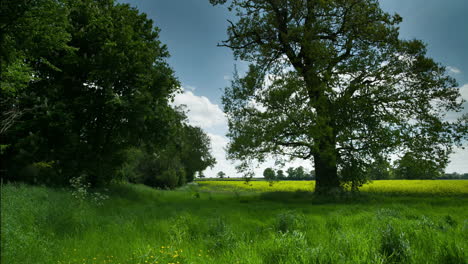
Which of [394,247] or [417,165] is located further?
[417,165]

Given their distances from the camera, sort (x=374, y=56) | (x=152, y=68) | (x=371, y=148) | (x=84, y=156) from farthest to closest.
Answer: (x=152, y=68), (x=84, y=156), (x=374, y=56), (x=371, y=148)

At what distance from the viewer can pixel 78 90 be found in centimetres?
1841

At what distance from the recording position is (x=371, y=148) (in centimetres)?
1561

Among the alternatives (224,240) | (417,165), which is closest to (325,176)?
(417,165)

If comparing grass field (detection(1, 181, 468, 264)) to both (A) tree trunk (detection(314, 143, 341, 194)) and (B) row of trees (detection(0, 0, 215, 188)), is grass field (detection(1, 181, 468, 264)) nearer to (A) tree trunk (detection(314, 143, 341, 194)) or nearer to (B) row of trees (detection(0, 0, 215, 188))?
(B) row of trees (detection(0, 0, 215, 188))

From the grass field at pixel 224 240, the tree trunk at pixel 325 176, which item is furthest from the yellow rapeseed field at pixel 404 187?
the grass field at pixel 224 240

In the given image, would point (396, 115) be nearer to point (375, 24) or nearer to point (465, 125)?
point (465, 125)

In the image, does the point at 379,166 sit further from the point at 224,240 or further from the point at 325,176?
the point at 224,240

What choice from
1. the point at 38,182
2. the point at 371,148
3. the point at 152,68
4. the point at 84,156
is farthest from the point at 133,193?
the point at 371,148

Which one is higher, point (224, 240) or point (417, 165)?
point (417, 165)

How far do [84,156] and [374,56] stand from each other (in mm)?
21080

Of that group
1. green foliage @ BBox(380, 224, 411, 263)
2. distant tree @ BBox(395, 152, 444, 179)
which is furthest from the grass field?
distant tree @ BBox(395, 152, 444, 179)

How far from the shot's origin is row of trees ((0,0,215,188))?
14664 millimetres

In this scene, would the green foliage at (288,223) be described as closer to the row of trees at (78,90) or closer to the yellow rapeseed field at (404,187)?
the row of trees at (78,90)
